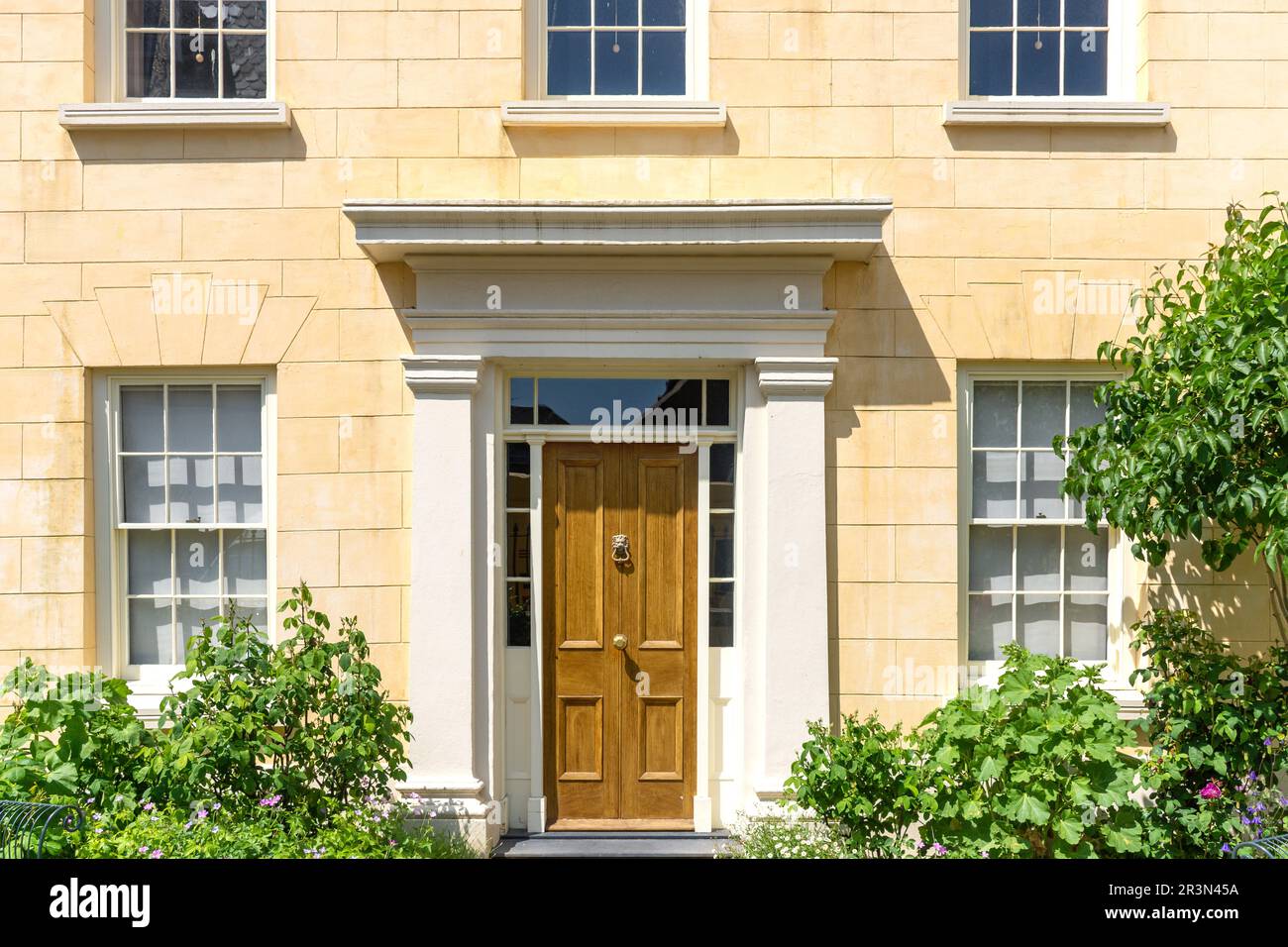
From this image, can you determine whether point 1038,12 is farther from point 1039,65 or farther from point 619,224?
point 619,224

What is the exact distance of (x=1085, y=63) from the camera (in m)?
6.42

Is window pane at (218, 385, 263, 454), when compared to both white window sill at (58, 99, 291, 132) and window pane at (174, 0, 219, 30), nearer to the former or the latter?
white window sill at (58, 99, 291, 132)

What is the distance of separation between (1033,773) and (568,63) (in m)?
5.02

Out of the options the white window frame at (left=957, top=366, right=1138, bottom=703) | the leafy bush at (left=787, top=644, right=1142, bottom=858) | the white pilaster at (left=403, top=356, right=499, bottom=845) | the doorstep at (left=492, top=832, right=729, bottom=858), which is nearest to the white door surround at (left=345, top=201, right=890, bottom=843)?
the white pilaster at (left=403, top=356, right=499, bottom=845)

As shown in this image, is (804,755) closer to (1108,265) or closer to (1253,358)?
(1253,358)

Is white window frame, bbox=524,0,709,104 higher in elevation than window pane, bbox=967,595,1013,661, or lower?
higher

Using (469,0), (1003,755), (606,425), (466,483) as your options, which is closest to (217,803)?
(466,483)

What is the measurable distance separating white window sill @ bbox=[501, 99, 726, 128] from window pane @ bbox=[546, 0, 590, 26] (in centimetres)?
66

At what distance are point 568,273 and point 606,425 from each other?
977mm

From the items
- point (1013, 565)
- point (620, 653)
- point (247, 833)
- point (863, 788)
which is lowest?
point (247, 833)

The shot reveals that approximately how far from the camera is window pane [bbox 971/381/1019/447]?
20.7 feet

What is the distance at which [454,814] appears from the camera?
5.95 meters

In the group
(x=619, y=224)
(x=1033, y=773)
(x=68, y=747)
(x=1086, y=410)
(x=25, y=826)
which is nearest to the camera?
(x=25, y=826)

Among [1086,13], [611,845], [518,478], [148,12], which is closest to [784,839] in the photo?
[611,845]
